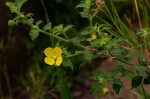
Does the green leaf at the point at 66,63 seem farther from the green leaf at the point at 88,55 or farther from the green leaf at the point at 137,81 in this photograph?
the green leaf at the point at 137,81

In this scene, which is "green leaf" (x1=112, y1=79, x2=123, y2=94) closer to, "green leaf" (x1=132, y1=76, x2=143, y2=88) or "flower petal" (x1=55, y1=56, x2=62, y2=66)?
"green leaf" (x1=132, y1=76, x2=143, y2=88)

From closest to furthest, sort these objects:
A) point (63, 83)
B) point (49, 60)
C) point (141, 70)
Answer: point (141, 70) → point (49, 60) → point (63, 83)

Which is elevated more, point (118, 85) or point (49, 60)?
point (49, 60)

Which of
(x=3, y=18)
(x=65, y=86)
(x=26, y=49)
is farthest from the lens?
(x=26, y=49)

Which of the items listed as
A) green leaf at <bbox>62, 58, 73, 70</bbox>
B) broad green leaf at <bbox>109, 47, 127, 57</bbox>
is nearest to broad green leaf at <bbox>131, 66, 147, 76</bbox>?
broad green leaf at <bbox>109, 47, 127, 57</bbox>

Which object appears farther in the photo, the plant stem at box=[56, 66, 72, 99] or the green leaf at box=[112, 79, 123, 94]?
the plant stem at box=[56, 66, 72, 99]

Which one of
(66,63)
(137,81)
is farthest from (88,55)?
(137,81)

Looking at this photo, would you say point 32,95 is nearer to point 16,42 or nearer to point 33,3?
point 16,42

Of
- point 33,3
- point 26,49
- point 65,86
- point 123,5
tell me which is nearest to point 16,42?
point 26,49

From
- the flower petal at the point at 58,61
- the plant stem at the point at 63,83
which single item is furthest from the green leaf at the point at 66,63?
the plant stem at the point at 63,83

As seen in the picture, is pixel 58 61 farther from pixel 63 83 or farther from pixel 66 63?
pixel 63 83

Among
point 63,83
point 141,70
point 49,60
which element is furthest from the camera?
point 63,83
